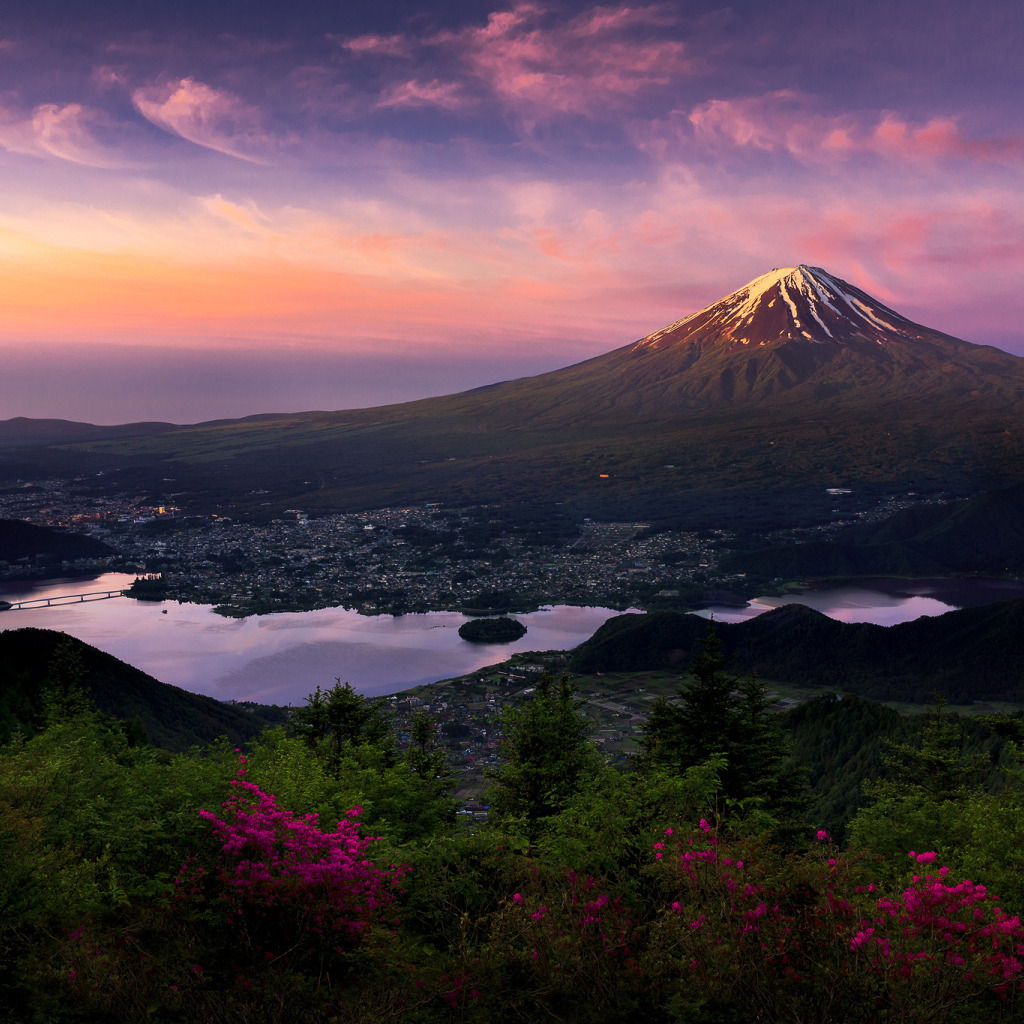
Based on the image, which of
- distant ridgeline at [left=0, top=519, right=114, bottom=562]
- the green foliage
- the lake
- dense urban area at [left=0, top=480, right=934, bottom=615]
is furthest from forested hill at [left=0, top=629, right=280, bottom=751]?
distant ridgeline at [left=0, top=519, right=114, bottom=562]

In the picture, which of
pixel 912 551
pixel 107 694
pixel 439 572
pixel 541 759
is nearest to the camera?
pixel 541 759

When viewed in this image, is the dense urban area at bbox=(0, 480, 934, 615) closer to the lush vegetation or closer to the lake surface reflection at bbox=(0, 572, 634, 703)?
the lake surface reflection at bbox=(0, 572, 634, 703)

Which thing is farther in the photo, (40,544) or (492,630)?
(40,544)

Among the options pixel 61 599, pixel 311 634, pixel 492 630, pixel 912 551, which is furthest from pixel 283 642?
pixel 912 551

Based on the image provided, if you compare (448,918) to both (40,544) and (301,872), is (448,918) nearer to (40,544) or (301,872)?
(301,872)

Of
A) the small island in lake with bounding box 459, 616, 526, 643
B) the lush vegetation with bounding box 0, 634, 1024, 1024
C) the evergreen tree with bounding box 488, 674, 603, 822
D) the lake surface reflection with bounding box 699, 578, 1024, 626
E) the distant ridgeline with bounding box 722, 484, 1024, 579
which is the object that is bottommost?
the lake surface reflection with bounding box 699, 578, 1024, 626

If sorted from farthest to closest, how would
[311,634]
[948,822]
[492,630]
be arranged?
[492,630], [311,634], [948,822]

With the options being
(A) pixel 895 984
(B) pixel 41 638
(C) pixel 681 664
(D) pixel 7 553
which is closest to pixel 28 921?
(A) pixel 895 984
